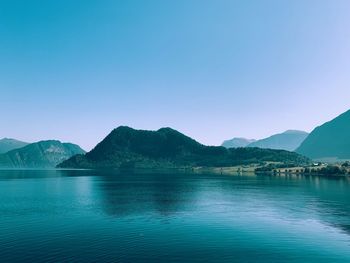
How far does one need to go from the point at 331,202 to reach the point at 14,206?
464ft

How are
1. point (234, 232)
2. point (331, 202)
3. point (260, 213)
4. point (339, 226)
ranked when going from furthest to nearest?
1. point (331, 202)
2. point (260, 213)
3. point (339, 226)
4. point (234, 232)

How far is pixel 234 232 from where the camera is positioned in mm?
87125

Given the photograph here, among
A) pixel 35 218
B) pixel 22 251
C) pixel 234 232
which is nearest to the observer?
pixel 22 251

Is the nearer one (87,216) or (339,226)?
(339,226)

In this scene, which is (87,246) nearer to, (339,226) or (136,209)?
(136,209)

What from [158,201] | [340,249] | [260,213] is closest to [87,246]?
[340,249]

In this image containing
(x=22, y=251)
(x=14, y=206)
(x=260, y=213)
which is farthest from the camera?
(x=14, y=206)

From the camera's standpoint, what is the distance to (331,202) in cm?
14650

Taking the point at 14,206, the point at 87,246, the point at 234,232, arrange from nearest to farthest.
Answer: the point at 87,246 < the point at 234,232 < the point at 14,206

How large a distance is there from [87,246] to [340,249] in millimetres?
57702

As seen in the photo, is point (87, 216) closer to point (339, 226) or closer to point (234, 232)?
point (234, 232)

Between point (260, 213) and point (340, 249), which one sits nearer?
point (340, 249)

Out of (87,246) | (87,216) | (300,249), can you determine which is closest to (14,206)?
(87,216)

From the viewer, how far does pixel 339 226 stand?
309 ft
